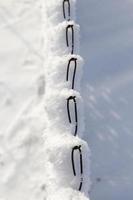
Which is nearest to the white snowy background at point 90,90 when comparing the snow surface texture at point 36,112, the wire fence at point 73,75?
the snow surface texture at point 36,112

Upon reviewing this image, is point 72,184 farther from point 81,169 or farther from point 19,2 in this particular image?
point 19,2

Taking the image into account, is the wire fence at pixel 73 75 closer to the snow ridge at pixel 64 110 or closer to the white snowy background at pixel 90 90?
the snow ridge at pixel 64 110

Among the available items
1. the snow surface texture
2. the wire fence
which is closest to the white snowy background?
the snow surface texture

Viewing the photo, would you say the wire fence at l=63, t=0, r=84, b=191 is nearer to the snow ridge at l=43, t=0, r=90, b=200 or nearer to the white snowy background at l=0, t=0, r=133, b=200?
the snow ridge at l=43, t=0, r=90, b=200

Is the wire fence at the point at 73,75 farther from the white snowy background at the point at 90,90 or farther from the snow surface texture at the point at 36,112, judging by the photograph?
the white snowy background at the point at 90,90

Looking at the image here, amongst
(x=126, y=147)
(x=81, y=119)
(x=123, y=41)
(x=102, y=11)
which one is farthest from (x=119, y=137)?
(x=102, y=11)

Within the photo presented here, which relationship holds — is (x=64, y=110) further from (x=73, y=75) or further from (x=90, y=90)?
(x=90, y=90)

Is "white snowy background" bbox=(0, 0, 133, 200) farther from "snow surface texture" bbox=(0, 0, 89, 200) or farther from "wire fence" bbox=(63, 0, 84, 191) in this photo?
"wire fence" bbox=(63, 0, 84, 191)

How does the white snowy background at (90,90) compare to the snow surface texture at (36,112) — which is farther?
the white snowy background at (90,90)

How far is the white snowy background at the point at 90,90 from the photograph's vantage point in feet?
4.10

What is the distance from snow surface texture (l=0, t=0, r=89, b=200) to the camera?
3.66 feet

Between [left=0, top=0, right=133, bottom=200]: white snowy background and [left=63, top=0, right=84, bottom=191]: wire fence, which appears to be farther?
[left=0, top=0, right=133, bottom=200]: white snowy background

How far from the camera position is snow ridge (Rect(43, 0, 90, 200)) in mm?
1093

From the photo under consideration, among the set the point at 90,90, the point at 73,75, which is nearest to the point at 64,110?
the point at 73,75
